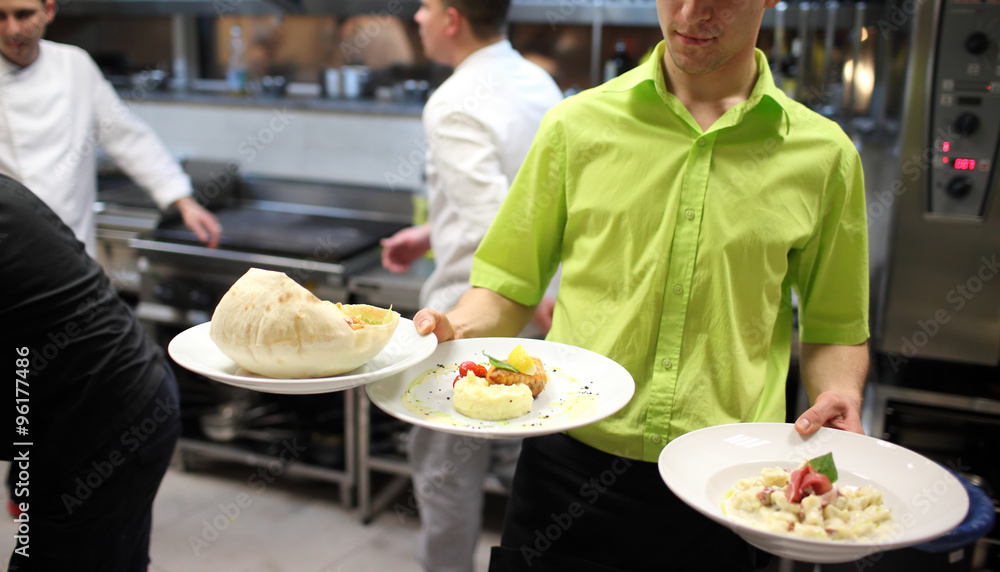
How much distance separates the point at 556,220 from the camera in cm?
134

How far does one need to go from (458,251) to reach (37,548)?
1180 mm

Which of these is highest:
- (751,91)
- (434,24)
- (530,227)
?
(434,24)

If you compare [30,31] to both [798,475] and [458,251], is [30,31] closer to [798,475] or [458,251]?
[458,251]

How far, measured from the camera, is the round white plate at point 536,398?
3.35ft

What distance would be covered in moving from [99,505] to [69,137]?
161 centimetres

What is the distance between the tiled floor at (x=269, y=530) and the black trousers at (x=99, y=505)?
1.10m

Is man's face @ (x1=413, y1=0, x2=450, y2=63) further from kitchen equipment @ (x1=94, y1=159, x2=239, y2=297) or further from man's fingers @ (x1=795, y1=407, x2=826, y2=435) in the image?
man's fingers @ (x1=795, y1=407, x2=826, y2=435)

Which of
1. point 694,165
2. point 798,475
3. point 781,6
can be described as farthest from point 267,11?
point 798,475

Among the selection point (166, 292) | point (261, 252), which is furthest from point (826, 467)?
point (166, 292)

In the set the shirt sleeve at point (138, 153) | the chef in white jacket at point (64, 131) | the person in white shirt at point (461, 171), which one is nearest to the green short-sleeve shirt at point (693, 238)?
the person in white shirt at point (461, 171)

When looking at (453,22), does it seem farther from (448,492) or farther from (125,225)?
(125,225)

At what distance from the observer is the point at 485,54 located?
226 cm

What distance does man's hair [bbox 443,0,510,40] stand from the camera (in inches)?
88.0

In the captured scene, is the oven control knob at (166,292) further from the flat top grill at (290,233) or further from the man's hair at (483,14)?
the man's hair at (483,14)
